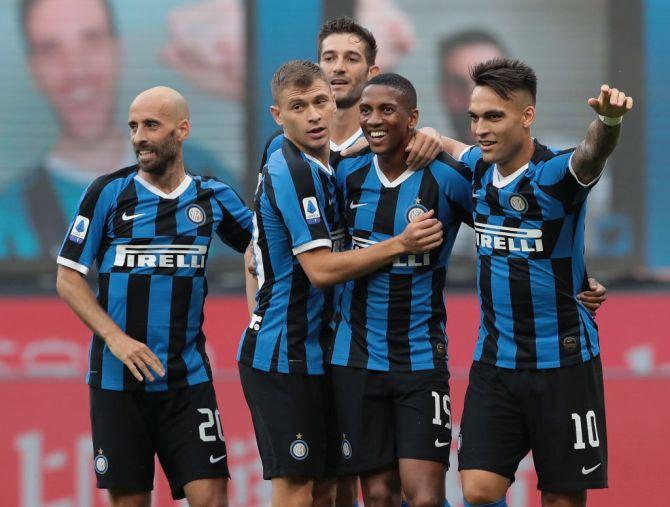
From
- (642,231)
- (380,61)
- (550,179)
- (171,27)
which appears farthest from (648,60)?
(550,179)

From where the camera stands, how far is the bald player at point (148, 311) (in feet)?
17.9

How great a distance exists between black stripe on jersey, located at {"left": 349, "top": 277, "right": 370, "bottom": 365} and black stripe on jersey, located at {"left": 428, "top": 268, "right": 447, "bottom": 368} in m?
0.27

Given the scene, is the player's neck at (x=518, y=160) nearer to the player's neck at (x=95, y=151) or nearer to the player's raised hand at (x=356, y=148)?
the player's raised hand at (x=356, y=148)

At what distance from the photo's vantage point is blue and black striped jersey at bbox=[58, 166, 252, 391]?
5.46 meters

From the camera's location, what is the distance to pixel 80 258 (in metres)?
5.49

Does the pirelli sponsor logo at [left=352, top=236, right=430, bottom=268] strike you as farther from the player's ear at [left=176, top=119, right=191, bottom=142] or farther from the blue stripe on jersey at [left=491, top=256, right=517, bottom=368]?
the player's ear at [left=176, top=119, right=191, bottom=142]

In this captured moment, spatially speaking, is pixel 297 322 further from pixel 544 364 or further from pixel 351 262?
pixel 544 364

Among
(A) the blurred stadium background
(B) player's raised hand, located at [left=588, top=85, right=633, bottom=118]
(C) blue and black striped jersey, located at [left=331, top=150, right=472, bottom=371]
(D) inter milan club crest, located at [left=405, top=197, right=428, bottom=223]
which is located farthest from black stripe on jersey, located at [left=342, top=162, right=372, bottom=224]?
(A) the blurred stadium background

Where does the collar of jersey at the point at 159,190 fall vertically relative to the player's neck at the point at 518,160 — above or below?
below

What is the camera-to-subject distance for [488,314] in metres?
5.22

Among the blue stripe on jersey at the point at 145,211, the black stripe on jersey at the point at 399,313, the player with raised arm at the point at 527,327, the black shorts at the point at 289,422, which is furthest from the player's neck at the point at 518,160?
the blue stripe on jersey at the point at 145,211

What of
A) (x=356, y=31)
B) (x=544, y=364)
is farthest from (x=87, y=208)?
(x=544, y=364)

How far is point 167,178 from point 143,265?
40cm

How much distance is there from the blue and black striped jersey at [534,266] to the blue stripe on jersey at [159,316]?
137 centimetres
